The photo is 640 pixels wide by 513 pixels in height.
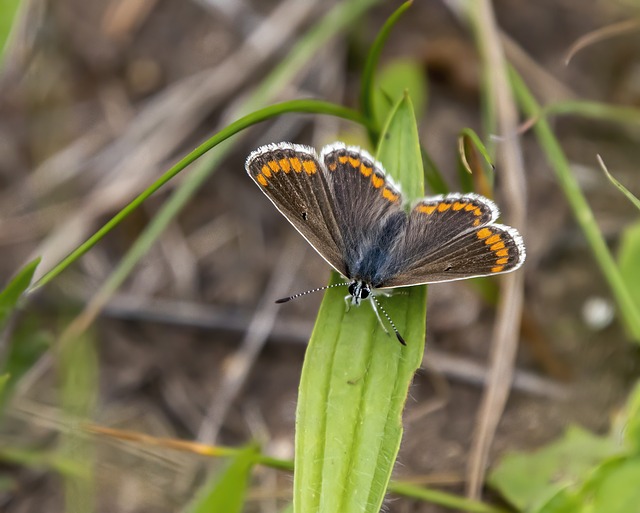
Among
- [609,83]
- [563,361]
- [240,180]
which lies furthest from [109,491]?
[609,83]

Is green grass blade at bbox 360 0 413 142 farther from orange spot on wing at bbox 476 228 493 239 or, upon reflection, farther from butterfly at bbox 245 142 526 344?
orange spot on wing at bbox 476 228 493 239

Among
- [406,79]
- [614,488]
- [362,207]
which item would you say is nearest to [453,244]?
[362,207]

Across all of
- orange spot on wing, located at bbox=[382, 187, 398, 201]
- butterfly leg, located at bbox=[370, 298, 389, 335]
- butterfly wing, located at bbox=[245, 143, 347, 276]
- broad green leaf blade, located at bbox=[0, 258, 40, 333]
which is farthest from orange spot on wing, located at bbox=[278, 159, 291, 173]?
broad green leaf blade, located at bbox=[0, 258, 40, 333]

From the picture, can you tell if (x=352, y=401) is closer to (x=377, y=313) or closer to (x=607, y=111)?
(x=377, y=313)

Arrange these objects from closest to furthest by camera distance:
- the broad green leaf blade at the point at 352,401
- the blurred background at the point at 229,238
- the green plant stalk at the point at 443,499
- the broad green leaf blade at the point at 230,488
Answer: the broad green leaf blade at the point at 352,401 → the broad green leaf blade at the point at 230,488 → the green plant stalk at the point at 443,499 → the blurred background at the point at 229,238

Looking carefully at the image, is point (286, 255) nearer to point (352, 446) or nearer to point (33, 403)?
point (33, 403)

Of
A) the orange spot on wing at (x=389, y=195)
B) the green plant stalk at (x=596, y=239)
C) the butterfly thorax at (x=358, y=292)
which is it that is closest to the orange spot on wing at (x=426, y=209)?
the orange spot on wing at (x=389, y=195)

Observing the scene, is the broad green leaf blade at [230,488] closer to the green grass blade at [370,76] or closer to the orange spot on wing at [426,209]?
the orange spot on wing at [426,209]
